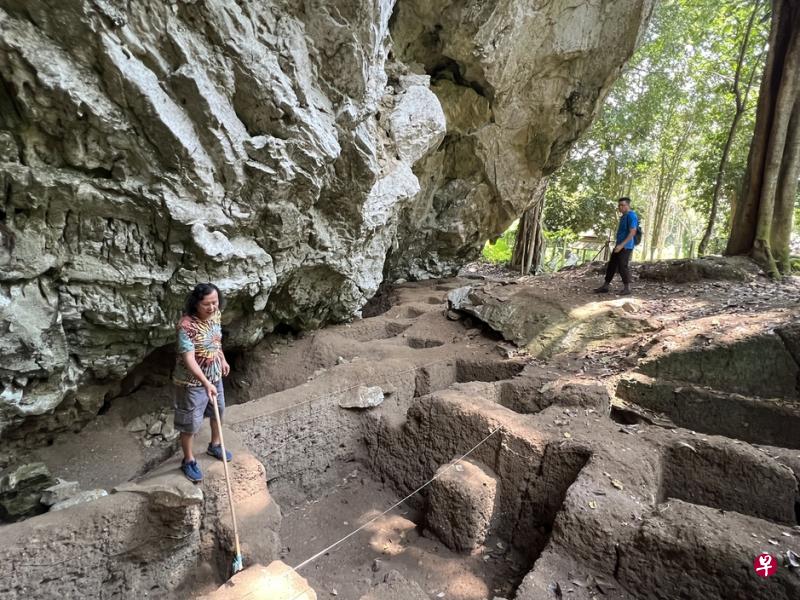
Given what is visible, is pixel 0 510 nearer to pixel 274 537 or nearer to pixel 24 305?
pixel 24 305

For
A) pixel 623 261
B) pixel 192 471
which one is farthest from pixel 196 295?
pixel 623 261

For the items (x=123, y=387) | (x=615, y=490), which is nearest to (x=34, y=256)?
(x=123, y=387)

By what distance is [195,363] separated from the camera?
9.50ft

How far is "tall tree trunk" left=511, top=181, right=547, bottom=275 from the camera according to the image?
1359 cm

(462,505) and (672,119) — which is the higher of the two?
(672,119)

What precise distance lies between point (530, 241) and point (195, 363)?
41.5 ft

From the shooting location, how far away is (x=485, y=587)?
331 centimetres

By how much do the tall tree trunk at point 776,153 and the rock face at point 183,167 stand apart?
4861mm

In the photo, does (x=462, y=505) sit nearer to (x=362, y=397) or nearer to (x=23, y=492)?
(x=362, y=397)

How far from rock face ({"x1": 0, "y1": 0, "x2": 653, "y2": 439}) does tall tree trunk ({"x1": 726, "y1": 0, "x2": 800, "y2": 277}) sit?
191 inches

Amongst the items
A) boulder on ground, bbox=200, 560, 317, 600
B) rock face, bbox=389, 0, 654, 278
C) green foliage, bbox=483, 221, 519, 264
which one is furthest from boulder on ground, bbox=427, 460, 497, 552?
green foliage, bbox=483, 221, 519, 264

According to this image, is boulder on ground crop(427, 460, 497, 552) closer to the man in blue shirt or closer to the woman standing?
the woman standing

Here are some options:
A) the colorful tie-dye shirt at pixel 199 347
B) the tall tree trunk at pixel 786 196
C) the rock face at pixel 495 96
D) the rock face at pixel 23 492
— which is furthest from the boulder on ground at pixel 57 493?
the tall tree trunk at pixel 786 196

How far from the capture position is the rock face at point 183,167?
325 cm
